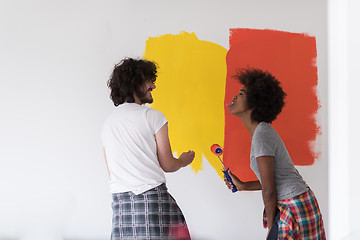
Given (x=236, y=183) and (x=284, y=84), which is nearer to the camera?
(x=236, y=183)

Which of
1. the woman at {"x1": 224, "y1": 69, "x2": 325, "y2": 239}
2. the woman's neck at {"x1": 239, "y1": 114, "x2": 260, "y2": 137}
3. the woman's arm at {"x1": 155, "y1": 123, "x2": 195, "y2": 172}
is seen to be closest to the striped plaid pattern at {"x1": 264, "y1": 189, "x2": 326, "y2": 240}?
the woman at {"x1": 224, "y1": 69, "x2": 325, "y2": 239}

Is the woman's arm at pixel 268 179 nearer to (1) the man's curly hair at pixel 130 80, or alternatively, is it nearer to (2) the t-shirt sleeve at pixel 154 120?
(2) the t-shirt sleeve at pixel 154 120

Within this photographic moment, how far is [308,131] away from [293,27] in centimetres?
56

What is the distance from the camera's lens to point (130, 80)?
1.73m

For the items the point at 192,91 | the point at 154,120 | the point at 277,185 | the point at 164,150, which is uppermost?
the point at 192,91

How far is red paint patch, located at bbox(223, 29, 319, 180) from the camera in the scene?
6.90 ft

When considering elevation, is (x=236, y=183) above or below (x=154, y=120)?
below

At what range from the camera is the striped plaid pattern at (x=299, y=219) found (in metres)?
1.58

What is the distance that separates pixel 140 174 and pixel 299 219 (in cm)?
67

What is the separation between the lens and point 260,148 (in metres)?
1.62
